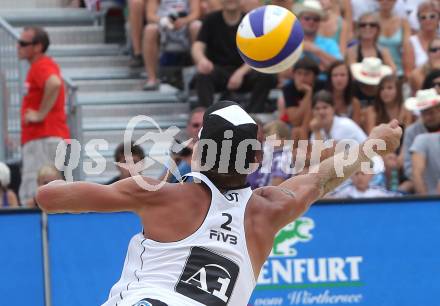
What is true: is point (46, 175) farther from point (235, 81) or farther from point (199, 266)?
A: point (199, 266)

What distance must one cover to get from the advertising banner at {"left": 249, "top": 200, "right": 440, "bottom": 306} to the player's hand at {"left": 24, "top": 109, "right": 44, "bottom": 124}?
9.56ft

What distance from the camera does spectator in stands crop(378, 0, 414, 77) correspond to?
11.4 metres

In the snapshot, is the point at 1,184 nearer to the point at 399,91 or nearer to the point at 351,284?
the point at 351,284

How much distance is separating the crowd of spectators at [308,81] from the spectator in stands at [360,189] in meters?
0.01

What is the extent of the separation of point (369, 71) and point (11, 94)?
12.0ft

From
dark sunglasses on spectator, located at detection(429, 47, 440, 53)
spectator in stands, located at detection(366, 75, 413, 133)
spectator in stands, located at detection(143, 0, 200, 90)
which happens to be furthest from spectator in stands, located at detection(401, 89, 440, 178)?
spectator in stands, located at detection(143, 0, 200, 90)

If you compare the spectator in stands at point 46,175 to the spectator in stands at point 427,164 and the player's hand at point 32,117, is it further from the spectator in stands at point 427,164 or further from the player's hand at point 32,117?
the spectator in stands at point 427,164

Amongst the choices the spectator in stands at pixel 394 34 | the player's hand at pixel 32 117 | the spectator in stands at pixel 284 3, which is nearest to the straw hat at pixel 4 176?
the player's hand at pixel 32 117

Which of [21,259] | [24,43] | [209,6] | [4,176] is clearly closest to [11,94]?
[24,43]

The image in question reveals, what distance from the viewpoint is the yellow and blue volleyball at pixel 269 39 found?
762 cm

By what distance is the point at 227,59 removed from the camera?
1106 centimetres

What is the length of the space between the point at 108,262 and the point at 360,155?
373cm

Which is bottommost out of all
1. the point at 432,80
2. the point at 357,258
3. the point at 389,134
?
the point at 357,258

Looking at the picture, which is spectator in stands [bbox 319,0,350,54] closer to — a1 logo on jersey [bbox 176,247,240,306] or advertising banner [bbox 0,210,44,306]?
advertising banner [bbox 0,210,44,306]
